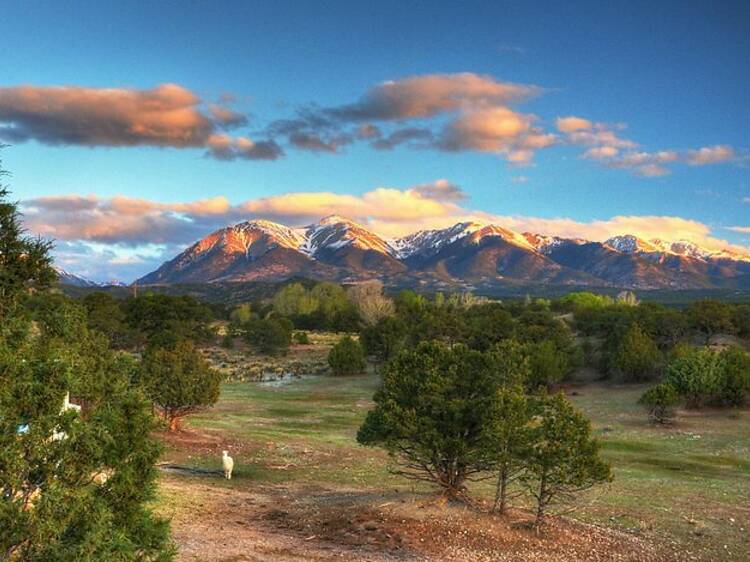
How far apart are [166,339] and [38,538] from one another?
239 feet

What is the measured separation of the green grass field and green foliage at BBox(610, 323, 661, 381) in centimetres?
708

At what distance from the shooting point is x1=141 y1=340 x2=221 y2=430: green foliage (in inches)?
A: 1478

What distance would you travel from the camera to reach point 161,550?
11.8 m

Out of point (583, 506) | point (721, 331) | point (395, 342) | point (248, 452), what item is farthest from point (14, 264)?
point (721, 331)

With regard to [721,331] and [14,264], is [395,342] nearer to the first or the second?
[721,331]

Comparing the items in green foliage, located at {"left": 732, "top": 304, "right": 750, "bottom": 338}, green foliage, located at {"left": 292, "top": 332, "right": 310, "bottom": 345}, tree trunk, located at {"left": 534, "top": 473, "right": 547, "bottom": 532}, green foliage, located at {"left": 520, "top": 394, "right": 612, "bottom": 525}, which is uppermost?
green foliage, located at {"left": 732, "top": 304, "right": 750, "bottom": 338}

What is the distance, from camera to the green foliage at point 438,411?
2309cm

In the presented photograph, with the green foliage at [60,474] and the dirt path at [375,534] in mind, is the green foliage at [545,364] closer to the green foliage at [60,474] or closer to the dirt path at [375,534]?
the dirt path at [375,534]

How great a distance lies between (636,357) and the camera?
7188cm

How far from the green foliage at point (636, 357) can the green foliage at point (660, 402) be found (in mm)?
17980

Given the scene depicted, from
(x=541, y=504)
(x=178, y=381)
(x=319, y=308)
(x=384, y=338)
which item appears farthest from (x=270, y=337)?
(x=541, y=504)

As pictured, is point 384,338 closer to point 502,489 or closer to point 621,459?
point 621,459

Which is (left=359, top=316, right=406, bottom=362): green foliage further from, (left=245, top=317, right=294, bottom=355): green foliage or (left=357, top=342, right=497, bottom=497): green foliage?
(left=357, top=342, right=497, bottom=497): green foliage

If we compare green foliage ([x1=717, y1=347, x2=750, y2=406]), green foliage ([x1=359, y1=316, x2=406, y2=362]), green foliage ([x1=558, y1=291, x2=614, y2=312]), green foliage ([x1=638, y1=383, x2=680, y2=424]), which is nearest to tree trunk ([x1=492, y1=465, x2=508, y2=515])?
green foliage ([x1=638, y1=383, x2=680, y2=424])
